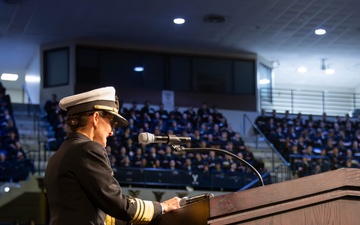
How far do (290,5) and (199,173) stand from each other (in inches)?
229

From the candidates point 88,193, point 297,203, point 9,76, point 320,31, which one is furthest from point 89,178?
point 9,76

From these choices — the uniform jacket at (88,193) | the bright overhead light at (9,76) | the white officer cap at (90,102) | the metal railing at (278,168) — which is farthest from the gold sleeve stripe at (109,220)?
the bright overhead light at (9,76)

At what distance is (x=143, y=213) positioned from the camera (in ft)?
10.7

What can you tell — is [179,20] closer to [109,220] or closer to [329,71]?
[329,71]

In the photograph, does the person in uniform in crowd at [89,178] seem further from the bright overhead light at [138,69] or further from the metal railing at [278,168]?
the bright overhead light at [138,69]

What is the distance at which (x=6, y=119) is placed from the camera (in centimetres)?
1920

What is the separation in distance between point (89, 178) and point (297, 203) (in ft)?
2.88

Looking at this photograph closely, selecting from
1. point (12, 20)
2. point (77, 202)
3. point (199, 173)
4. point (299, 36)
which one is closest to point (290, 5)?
point (299, 36)

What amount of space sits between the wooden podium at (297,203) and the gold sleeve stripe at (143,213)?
1.75ft

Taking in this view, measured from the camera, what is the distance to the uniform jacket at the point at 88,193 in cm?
316

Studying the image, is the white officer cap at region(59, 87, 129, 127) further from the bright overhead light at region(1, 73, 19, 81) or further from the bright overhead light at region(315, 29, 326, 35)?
the bright overhead light at region(1, 73, 19, 81)

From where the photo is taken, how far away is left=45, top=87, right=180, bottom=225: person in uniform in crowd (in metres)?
3.17

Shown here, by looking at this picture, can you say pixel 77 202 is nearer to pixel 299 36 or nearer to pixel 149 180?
pixel 149 180

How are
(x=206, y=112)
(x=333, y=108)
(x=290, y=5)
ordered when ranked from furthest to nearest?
1. (x=333, y=108)
2. (x=206, y=112)
3. (x=290, y=5)
